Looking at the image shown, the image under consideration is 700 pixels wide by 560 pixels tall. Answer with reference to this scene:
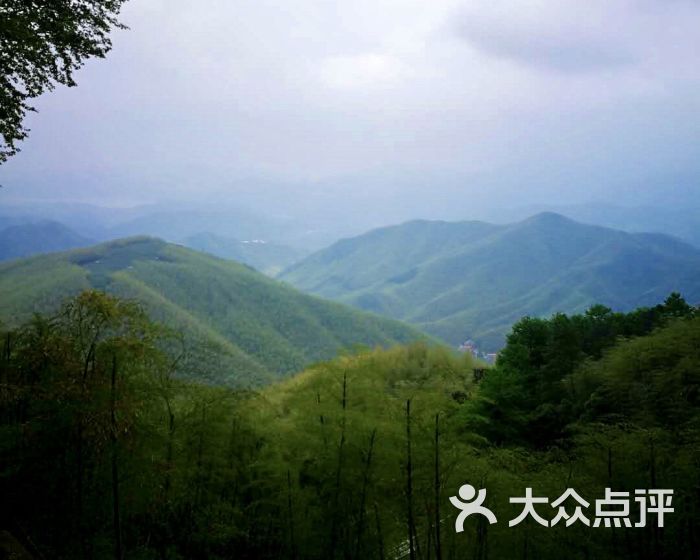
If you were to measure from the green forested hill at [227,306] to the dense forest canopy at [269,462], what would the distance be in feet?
360

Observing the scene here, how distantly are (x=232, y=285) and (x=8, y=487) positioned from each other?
177106mm

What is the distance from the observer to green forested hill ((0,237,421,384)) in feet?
477

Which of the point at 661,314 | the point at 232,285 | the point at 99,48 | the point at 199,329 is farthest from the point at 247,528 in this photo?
the point at 232,285

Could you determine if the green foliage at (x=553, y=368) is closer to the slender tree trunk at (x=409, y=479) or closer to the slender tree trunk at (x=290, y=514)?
the slender tree trunk at (x=409, y=479)

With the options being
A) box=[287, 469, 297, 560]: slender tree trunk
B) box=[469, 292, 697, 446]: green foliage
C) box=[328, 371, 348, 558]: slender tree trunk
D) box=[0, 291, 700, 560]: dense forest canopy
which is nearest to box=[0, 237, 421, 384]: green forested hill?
box=[469, 292, 697, 446]: green foliage

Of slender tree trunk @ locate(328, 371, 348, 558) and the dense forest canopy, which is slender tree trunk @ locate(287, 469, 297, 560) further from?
slender tree trunk @ locate(328, 371, 348, 558)

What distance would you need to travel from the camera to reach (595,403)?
26188 mm

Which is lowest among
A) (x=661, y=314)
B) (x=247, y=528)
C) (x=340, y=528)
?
(x=247, y=528)

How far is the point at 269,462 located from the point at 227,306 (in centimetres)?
15976

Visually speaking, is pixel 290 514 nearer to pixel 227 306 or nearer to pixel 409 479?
pixel 409 479

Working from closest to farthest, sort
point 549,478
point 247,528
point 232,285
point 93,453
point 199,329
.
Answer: point 93,453, point 549,478, point 247,528, point 199,329, point 232,285

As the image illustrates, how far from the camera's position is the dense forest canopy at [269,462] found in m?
9.82

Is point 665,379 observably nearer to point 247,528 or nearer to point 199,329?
point 247,528

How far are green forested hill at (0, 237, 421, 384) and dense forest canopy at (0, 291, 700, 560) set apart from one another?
110 m
